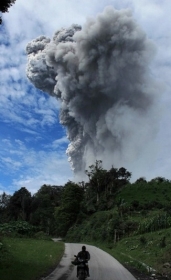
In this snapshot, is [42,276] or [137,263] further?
[137,263]

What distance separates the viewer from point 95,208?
59375mm

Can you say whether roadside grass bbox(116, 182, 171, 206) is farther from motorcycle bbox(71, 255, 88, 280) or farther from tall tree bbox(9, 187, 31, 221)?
motorcycle bbox(71, 255, 88, 280)

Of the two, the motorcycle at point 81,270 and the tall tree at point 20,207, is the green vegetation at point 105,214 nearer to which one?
the tall tree at point 20,207

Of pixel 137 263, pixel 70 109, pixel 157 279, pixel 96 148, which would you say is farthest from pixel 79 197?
pixel 157 279

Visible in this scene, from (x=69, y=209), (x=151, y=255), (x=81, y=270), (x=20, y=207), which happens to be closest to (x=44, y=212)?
(x=20, y=207)

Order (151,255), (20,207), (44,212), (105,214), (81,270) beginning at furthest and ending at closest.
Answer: (20,207), (44,212), (105,214), (151,255), (81,270)

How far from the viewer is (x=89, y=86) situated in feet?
227

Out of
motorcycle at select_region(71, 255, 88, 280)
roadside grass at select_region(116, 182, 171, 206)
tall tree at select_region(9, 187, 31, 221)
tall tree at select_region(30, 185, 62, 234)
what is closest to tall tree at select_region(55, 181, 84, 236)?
tall tree at select_region(30, 185, 62, 234)

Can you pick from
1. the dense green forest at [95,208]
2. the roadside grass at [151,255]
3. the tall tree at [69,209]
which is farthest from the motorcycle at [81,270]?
the tall tree at [69,209]

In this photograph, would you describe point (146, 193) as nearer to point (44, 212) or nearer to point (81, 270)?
point (44, 212)

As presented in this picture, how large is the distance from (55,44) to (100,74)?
14.6 metres

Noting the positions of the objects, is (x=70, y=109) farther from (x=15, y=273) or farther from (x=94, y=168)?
(x=15, y=273)

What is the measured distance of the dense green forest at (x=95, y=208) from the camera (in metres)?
38.8

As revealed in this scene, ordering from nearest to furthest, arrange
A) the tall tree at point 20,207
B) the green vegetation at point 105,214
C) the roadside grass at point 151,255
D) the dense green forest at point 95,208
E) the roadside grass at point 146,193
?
the roadside grass at point 151,255 < the green vegetation at point 105,214 < the dense green forest at point 95,208 < the roadside grass at point 146,193 < the tall tree at point 20,207
